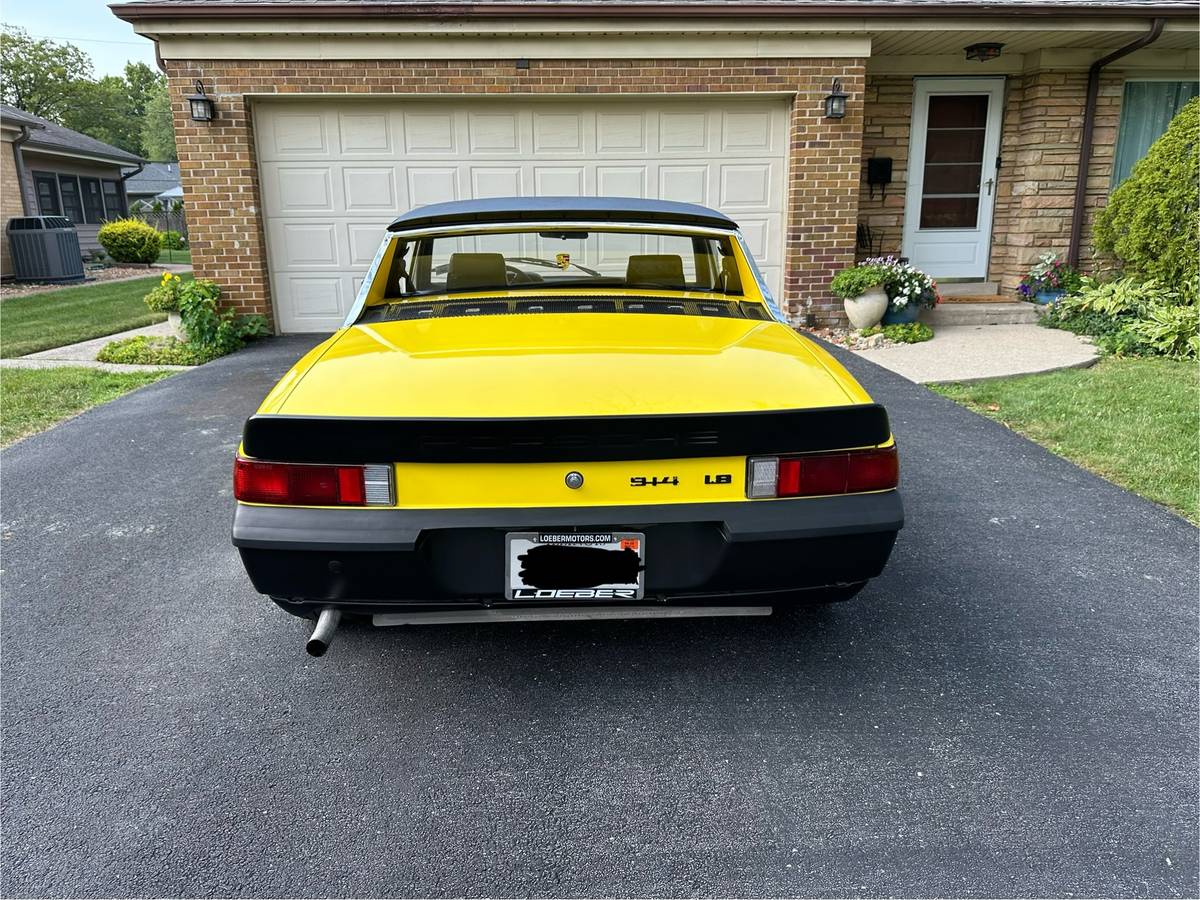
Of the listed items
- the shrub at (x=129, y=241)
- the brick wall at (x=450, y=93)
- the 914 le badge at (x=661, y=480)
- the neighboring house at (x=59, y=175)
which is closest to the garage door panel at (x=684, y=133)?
the brick wall at (x=450, y=93)

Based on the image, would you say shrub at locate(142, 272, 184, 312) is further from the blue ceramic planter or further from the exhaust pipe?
the exhaust pipe

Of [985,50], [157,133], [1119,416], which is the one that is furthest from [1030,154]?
[157,133]

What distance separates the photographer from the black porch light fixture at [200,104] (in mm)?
8297

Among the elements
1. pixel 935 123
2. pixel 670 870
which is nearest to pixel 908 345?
pixel 935 123

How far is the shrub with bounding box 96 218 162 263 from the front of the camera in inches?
858

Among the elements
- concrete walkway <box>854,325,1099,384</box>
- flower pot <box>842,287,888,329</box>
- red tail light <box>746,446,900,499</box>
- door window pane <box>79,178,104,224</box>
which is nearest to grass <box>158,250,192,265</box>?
door window pane <box>79,178,104,224</box>

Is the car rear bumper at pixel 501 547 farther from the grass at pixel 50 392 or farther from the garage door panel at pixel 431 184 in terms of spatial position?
the garage door panel at pixel 431 184

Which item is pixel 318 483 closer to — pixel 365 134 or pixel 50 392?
pixel 50 392

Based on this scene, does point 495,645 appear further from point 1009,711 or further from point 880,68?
point 880,68

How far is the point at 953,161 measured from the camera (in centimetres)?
1000

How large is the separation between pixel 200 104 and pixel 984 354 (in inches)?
312

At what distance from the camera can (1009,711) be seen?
8.23 feet

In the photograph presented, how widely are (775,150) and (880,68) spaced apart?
1.80 metres

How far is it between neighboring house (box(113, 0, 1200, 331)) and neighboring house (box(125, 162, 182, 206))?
140 ft
